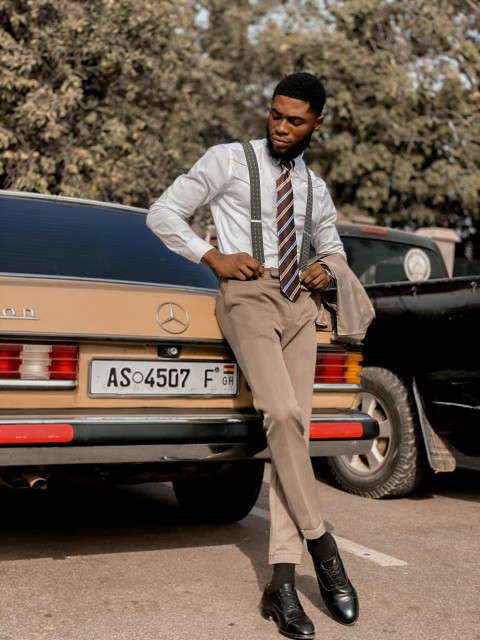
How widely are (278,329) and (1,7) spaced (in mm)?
10509

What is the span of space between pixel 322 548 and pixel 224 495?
155 cm

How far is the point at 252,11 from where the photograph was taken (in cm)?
2227

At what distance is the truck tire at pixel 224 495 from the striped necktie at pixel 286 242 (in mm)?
1337

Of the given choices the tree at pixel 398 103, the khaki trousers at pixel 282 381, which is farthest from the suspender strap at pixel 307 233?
the tree at pixel 398 103

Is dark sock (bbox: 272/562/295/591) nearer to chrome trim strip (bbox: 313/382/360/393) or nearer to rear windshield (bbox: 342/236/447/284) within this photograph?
chrome trim strip (bbox: 313/382/360/393)

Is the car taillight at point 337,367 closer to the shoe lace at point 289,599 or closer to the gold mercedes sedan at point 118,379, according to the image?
the gold mercedes sedan at point 118,379

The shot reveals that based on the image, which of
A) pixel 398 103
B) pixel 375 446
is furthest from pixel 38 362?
pixel 398 103

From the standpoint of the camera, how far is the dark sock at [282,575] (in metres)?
3.47

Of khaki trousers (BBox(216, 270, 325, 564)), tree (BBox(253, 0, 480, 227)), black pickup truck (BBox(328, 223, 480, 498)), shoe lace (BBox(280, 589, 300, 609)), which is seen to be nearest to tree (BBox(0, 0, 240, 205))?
tree (BBox(253, 0, 480, 227))

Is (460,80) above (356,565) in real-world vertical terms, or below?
above

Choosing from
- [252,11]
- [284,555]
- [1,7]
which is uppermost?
[252,11]

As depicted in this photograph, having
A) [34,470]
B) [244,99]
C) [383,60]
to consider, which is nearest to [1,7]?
[383,60]

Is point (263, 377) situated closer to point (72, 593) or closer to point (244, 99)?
point (72, 593)

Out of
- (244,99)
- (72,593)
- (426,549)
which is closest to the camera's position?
(72,593)
